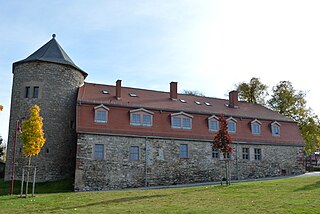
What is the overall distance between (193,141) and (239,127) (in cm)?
503

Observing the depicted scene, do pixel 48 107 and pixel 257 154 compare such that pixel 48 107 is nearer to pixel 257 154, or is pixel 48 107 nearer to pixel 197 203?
pixel 197 203

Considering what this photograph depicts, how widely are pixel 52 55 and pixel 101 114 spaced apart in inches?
292

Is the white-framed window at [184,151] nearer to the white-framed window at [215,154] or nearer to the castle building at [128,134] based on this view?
the castle building at [128,134]

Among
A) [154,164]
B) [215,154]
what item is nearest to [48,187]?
[154,164]

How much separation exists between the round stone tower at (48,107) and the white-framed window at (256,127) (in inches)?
609

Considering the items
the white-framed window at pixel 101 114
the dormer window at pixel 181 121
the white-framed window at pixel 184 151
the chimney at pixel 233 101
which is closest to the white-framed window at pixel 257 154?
the chimney at pixel 233 101

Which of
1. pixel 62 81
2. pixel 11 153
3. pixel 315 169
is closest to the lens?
pixel 11 153

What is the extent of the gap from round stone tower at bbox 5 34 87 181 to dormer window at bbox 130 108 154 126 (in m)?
5.36

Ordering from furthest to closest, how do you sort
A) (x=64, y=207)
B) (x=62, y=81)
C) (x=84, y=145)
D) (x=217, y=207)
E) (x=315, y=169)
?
(x=315, y=169), (x=62, y=81), (x=84, y=145), (x=64, y=207), (x=217, y=207)

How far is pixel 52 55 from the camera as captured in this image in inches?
1122

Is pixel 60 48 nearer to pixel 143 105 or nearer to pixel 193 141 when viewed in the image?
pixel 143 105

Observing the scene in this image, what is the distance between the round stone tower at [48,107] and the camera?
85.5 feet

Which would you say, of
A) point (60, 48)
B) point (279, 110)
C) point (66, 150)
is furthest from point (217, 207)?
point (279, 110)

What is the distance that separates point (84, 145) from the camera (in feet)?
78.4
